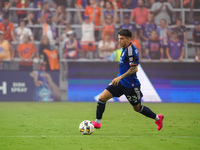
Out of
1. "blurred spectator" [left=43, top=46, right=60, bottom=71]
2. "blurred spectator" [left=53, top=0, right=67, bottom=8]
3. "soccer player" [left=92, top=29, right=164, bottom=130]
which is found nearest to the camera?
"soccer player" [left=92, top=29, right=164, bottom=130]

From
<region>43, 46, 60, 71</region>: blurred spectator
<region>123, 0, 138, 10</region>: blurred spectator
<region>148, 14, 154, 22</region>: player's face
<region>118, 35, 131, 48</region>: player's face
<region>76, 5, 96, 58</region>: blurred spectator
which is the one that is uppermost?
<region>123, 0, 138, 10</region>: blurred spectator

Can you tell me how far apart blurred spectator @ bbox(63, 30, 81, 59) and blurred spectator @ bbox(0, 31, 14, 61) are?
240 cm

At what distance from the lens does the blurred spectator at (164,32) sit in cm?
1900

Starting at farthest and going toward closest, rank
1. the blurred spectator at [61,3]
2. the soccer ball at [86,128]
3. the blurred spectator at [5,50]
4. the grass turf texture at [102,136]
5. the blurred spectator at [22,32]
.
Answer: the blurred spectator at [61,3] < the blurred spectator at [22,32] < the blurred spectator at [5,50] < the soccer ball at [86,128] < the grass turf texture at [102,136]

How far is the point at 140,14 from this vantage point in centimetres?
Answer: 1927

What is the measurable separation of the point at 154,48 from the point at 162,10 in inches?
77.1

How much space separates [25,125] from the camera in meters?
9.28

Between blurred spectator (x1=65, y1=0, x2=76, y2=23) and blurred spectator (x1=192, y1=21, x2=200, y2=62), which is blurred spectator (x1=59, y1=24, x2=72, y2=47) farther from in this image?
blurred spectator (x1=192, y1=21, x2=200, y2=62)

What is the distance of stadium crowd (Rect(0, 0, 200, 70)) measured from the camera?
18875mm

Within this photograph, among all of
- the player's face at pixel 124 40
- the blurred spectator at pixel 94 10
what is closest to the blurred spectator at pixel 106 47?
the blurred spectator at pixel 94 10

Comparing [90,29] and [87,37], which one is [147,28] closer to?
[90,29]

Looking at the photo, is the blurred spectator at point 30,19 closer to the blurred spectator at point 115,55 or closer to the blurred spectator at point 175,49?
the blurred spectator at point 115,55

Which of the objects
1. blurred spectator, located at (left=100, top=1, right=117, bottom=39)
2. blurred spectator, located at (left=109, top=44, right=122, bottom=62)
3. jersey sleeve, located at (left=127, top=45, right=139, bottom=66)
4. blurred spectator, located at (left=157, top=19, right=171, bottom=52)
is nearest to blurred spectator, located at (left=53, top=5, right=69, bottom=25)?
blurred spectator, located at (left=100, top=1, right=117, bottom=39)

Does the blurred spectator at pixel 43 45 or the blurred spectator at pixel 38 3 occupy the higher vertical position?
the blurred spectator at pixel 38 3
